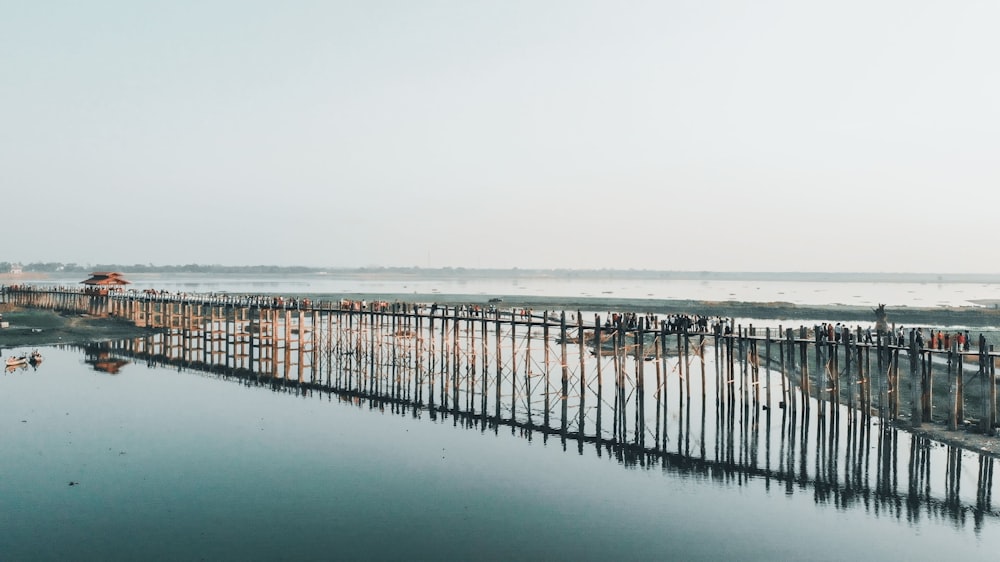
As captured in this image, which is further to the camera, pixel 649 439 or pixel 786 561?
pixel 649 439

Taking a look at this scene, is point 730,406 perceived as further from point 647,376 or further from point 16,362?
point 16,362

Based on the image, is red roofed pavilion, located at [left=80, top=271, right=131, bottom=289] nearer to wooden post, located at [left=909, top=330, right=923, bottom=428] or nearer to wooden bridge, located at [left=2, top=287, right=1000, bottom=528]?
wooden bridge, located at [left=2, top=287, right=1000, bottom=528]

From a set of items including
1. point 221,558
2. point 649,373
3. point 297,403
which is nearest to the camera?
point 221,558

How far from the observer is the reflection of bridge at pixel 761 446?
19203 millimetres

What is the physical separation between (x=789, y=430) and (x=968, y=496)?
7408 millimetres

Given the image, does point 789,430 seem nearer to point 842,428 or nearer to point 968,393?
point 842,428

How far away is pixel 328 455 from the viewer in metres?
23.6

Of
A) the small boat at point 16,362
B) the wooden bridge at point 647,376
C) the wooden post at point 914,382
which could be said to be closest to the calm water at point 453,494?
the wooden post at point 914,382

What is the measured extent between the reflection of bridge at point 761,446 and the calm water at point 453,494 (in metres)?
0.11

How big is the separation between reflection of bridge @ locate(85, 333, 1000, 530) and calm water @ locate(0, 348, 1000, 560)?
0.11 m

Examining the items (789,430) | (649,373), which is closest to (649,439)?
(789,430)

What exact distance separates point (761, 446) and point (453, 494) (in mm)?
11557

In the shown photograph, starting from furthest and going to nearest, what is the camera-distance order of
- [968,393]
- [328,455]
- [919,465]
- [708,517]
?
[968,393] < [328,455] < [919,465] < [708,517]

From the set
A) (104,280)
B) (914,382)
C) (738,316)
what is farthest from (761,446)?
(104,280)
